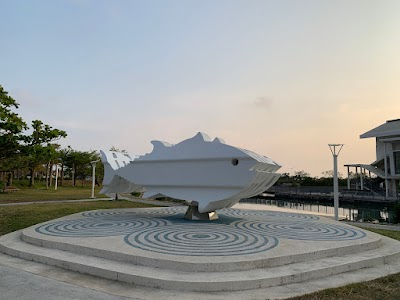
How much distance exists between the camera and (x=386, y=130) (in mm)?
30953

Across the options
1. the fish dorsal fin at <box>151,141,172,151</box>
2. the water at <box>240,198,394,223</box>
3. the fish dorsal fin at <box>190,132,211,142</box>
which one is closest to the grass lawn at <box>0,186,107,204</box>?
the fish dorsal fin at <box>151,141,172,151</box>

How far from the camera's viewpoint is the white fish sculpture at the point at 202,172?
346 inches

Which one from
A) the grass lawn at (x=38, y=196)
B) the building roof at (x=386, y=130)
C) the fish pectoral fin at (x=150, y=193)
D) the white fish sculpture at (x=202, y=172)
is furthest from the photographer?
the building roof at (x=386, y=130)

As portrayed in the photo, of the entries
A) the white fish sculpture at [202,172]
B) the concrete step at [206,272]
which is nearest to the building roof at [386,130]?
the white fish sculpture at [202,172]

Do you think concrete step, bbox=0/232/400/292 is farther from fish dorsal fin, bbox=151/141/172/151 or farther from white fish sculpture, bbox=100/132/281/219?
fish dorsal fin, bbox=151/141/172/151

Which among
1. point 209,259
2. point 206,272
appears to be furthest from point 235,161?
point 206,272

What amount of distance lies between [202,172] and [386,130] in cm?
2792

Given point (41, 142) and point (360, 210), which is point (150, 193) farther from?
point (360, 210)

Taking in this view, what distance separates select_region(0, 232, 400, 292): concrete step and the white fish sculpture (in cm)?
320

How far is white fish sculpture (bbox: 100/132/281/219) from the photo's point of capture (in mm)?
8789

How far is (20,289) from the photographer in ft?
15.3

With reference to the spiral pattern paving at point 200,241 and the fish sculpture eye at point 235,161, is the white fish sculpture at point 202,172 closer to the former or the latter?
the fish sculpture eye at point 235,161

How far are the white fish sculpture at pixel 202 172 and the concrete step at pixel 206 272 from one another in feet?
10.5

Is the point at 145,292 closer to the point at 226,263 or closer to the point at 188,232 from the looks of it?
the point at 226,263
